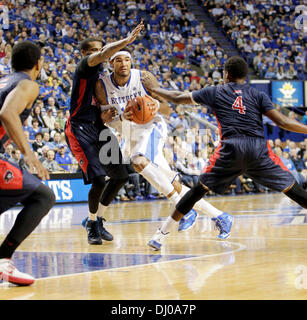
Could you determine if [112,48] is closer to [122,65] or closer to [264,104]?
[122,65]

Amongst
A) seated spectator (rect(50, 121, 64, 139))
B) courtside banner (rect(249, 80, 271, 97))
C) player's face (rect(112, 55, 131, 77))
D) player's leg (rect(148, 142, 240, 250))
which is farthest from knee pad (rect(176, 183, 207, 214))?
courtside banner (rect(249, 80, 271, 97))

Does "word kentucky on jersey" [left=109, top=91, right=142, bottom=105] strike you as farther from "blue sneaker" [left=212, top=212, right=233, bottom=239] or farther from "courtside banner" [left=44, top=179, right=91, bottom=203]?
"courtside banner" [left=44, top=179, right=91, bottom=203]

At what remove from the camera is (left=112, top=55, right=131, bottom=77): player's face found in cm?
651

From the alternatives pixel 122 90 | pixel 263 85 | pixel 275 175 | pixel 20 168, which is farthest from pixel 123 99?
pixel 263 85

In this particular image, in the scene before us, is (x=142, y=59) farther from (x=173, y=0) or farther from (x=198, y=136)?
(x=173, y=0)

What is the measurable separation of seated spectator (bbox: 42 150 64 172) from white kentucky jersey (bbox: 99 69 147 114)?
711 centimetres

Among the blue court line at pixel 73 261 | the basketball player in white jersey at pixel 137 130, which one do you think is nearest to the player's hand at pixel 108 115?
the basketball player in white jersey at pixel 137 130

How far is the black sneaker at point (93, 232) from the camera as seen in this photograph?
639 cm

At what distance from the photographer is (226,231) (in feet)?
21.2

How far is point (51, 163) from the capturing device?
13.6m

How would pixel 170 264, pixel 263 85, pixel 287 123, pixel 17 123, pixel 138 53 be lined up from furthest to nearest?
pixel 263 85 < pixel 138 53 < pixel 287 123 < pixel 170 264 < pixel 17 123

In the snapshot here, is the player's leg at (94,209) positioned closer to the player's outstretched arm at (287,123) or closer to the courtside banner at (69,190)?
the player's outstretched arm at (287,123)

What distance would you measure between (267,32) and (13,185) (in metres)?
23.7

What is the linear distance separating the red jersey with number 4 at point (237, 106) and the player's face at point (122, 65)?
1.18 metres
